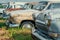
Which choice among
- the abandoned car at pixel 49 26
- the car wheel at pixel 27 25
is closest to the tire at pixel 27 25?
the car wheel at pixel 27 25

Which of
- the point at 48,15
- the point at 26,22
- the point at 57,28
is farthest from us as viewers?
the point at 26,22

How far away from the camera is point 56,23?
614cm

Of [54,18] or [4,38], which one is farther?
[4,38]

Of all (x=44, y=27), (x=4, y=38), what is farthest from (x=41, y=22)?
(x=4, y=38)

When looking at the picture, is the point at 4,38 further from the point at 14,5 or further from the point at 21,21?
the point at 14,5

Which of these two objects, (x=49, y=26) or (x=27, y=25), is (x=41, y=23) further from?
(x=27, y=25)

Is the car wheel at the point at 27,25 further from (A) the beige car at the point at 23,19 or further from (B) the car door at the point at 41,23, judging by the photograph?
(B) the car door at the point at 41,23

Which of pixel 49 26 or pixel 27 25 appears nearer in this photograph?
pixel 49 26

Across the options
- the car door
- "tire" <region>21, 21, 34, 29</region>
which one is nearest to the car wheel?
"tire" <region>21, 21, 34, 29</region>

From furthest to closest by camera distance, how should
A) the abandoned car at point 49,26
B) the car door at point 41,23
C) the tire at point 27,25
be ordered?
the tire at point 27,25, the car door at point 41,23, the abandoned car at point 49,26

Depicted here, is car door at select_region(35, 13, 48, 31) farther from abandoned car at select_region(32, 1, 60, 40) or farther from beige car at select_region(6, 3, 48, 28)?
beige car at select_region(6, 3, 48, 28)

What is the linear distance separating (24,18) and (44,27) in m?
5.41

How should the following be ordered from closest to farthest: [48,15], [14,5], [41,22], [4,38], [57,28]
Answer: [57,28] < [48,15] < [41,22] < [4,38] < [14,5]

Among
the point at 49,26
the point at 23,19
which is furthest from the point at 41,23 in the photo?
the point at 23,19
